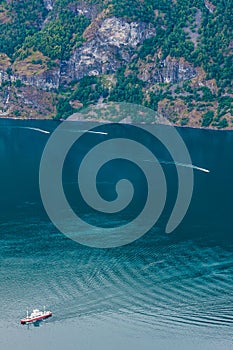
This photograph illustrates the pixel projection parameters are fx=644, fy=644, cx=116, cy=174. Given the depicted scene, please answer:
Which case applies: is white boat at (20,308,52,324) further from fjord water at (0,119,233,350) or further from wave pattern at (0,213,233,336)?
wave pattern at (0,213,233,336)

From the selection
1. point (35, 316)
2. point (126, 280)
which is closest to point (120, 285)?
point (126, 280)

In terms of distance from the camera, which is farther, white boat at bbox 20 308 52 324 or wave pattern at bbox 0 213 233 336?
wave pattern at bbox 0 213 233 336

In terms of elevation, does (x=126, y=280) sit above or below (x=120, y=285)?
above

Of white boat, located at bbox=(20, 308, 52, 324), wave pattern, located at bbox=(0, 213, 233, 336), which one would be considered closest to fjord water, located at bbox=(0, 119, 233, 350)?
wave pattern, located at bbox=(0, 213, 233, 336)

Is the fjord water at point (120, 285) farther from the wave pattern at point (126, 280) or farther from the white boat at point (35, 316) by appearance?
the white boat at point (35, 316)

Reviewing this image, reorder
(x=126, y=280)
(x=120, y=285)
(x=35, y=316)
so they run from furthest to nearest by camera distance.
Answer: (x=126, y=280)
(x=120, y=285)
(x=35, y=316)

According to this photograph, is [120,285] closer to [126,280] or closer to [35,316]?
[126,280]
